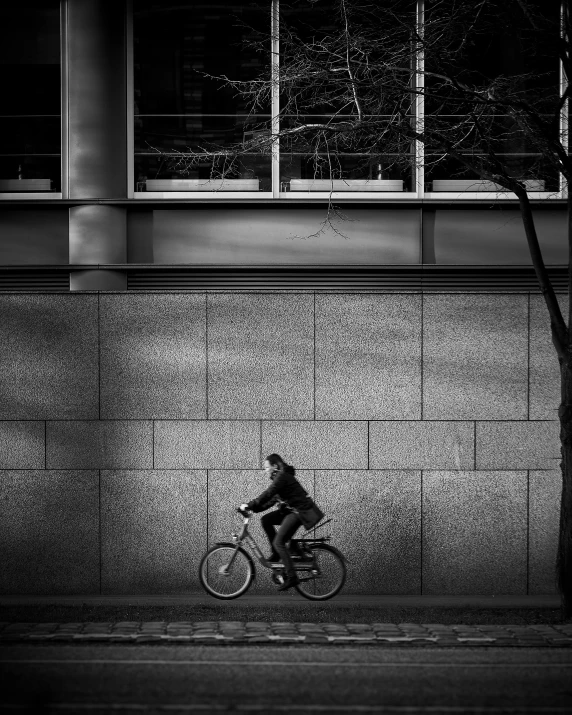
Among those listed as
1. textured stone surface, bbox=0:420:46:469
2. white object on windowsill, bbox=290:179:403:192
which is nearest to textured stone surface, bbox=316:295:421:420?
white object on windowsill, bbox=290:179:403:192

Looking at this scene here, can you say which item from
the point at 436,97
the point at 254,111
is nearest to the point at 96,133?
the point at 254,111

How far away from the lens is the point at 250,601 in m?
11.5

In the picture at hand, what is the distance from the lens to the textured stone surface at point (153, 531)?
1211 cm

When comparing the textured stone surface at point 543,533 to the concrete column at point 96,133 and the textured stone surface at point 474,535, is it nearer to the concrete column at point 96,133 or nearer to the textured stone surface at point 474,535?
the textured stone surface at point 474,535

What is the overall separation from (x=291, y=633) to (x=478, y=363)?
15.5 ft

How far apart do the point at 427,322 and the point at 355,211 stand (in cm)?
184

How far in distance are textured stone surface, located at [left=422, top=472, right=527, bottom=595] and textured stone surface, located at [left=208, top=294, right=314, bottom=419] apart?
2.15m

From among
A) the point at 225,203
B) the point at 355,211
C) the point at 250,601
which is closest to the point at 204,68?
the point at 225,203

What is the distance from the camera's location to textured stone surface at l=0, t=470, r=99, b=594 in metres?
12.1

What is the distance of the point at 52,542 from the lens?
39.9ft

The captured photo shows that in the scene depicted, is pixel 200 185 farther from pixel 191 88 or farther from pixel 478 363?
pixel 478 363

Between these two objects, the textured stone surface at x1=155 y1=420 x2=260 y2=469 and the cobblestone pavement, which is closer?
the cobblestone pavement

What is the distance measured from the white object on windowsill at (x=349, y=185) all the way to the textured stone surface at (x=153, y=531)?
166 inches

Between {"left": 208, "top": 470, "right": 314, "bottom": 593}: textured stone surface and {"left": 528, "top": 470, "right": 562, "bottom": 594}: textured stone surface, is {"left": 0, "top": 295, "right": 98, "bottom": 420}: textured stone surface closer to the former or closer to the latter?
{"left": 208, "top": 470, "right": 314, "bottom": 593}: textured stone surface
